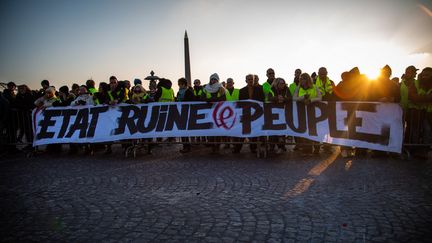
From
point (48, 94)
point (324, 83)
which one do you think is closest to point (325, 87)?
point (324, 83)

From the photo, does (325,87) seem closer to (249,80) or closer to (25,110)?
(249,80)

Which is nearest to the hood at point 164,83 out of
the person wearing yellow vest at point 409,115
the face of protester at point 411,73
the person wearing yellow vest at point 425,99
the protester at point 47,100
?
the protester at point 47,100

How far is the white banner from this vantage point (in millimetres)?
6902

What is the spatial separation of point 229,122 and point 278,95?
5.47 feet

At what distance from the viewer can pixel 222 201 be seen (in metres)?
4.01

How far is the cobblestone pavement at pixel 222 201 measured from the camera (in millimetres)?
3035

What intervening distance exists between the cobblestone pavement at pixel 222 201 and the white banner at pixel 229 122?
82 centimetres

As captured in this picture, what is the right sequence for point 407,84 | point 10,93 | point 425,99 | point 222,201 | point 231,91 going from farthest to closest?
point 10,93 → point 231,91 → point 407,84 → point 425,99 → point 222,201

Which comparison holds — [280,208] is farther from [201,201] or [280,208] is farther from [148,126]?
[148,126]

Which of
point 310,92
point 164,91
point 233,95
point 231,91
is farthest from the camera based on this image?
point 164,91

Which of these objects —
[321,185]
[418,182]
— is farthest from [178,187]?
[418,182]

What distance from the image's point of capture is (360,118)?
6.98m

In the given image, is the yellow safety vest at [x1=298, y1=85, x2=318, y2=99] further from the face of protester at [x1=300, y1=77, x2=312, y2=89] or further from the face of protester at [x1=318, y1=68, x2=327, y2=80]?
the face of protester at [x1=318, y1=68, x2=327, y2=80]

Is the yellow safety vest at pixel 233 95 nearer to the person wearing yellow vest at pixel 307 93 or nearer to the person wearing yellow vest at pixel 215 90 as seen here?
the person wearing yellow vest at pixel 215 90
